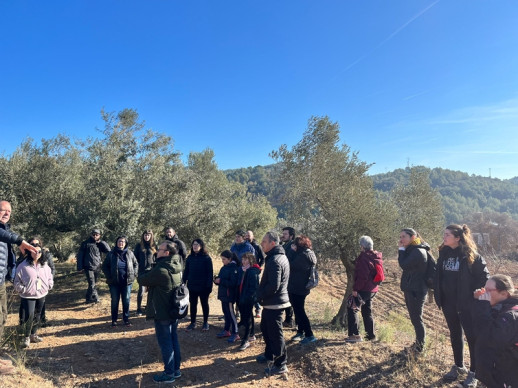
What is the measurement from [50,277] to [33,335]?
1195 mm

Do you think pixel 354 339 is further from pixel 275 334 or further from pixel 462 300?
pixel 462 300

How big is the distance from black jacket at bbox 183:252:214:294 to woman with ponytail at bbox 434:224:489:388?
4480 millimetres

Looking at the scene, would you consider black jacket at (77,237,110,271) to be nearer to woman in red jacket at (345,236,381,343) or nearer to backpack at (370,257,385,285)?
woman in red jacket at (345,236,381,343)

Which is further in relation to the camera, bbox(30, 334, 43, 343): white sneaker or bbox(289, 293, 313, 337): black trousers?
bbox(30, 334, 43, 343): white sneaker

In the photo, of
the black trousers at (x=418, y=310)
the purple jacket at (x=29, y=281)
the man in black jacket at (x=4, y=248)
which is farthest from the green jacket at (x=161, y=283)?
the black trousers at (x=418, y=310)

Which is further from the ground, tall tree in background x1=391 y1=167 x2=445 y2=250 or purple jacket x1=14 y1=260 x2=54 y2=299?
tall tree in background x1=391 y1=167 x2=445 y2=250

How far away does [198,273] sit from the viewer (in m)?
7.00

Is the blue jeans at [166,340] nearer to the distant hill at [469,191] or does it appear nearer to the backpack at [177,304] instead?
the backpack at [177,304]

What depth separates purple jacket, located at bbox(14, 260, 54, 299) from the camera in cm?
586

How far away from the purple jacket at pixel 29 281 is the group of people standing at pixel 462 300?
6053 millimetres

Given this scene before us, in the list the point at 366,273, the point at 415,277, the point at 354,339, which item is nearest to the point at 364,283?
the point at 366,273

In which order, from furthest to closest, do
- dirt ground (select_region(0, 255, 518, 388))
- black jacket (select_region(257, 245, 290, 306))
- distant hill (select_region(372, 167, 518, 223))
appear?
distant hill (select_region(372, 167, 518, 223)) < black jacket (select_region(257, 245, 290, 306)) < dirt ground (select_region(0, 255, 518, 388))

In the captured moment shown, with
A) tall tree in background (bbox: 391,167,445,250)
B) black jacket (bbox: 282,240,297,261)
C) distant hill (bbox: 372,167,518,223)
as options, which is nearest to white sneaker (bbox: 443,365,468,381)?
black jacket (bbox: 282,240,297,261)

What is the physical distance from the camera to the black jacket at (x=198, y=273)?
22.8 feet
